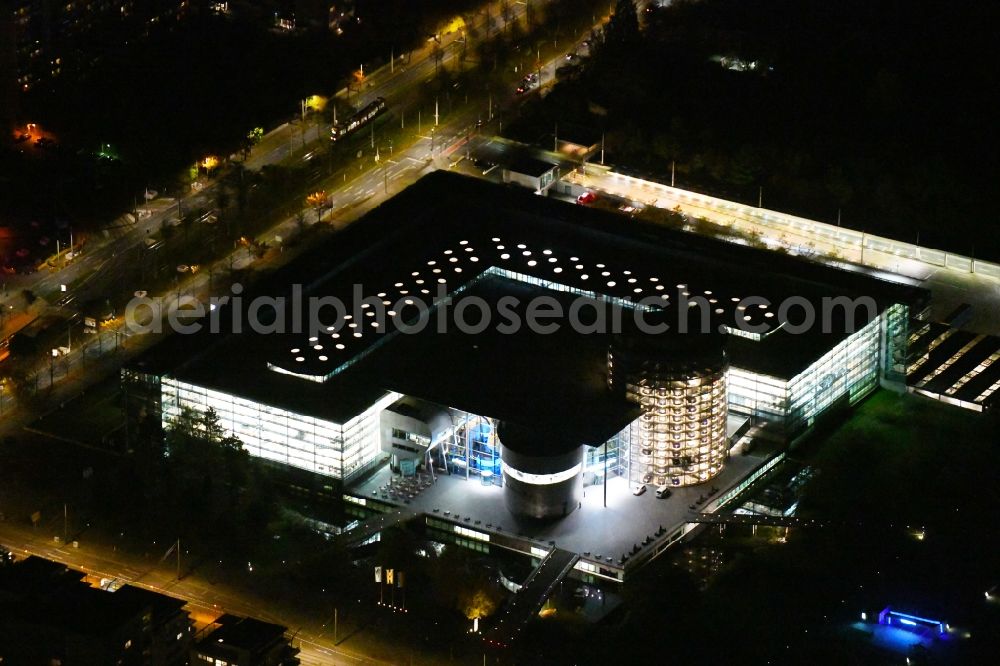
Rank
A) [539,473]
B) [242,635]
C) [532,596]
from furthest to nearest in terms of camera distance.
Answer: [539,473], [532,596], [242,635]

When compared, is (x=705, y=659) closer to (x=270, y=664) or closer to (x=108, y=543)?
(x=270, y=664)

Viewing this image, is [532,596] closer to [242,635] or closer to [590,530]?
[590,530]

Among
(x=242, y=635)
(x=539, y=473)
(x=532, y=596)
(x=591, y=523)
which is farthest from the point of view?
(x=591, y=523)

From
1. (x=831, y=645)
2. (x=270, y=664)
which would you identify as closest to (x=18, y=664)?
(x=270, y=664)

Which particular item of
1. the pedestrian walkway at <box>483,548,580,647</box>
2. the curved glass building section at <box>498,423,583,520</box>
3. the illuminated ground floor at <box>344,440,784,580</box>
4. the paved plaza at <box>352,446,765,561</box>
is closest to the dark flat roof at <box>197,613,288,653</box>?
the pedestrian walkway at <box>483,548,580,647</box>

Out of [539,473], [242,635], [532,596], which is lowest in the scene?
[532,596]

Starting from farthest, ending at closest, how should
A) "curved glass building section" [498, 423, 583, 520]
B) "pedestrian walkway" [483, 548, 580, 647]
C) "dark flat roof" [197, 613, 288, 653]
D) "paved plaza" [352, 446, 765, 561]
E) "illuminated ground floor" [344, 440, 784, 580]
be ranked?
"curved glass building section" [498, 423, 583, 520] → "paved plaza" [352, 446, 765, 561] → "illuminated ground floor" [344, 440, 784, 580] → "pedestrian walkway" [483, 548, 580, 647] → "dark flat roof" [197, 613, 288, 653]

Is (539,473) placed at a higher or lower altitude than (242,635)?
lower

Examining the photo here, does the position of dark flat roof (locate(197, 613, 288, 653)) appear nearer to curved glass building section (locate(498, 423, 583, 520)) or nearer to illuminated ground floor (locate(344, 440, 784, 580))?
illuminated ground floor (locate(344, 440, 784, 580))

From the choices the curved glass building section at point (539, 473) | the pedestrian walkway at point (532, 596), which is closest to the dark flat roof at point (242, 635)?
the pedestrian walkway at point (532, 596)

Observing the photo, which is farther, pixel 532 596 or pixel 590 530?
pixel 590 530

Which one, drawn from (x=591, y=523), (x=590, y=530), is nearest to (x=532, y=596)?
(x=590, y=530)
